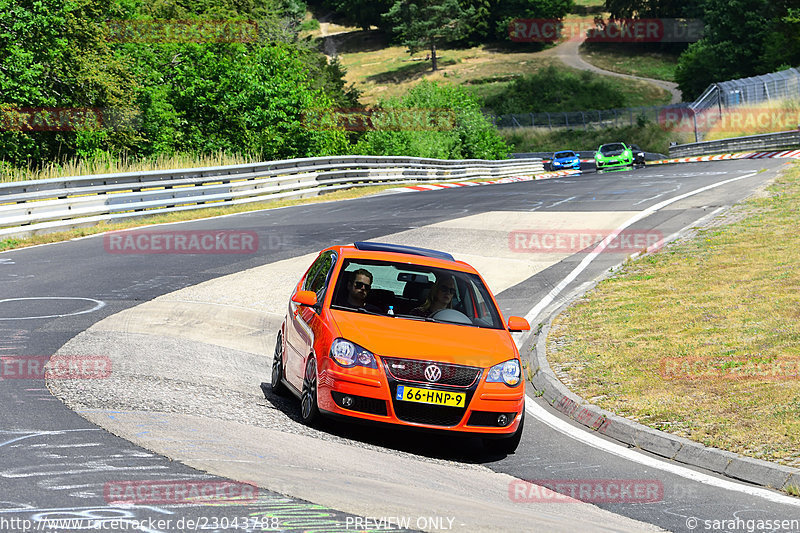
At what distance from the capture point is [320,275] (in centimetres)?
929

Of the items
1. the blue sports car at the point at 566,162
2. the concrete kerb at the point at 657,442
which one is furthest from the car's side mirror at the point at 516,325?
the blue sports car at the point at 566,162

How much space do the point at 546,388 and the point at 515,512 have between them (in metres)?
4.33

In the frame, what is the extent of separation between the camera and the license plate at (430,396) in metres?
7.55

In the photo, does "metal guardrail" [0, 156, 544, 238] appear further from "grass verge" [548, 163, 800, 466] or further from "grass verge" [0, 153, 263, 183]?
"grass verge" [548, 163, 800, 466]

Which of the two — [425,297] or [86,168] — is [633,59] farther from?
[425,297]

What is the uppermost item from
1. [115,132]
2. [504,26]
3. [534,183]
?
[504,26]

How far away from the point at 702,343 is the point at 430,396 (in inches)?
189

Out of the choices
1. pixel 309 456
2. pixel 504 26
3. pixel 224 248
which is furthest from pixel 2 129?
pixel 504 26

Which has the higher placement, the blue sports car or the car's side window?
the car's side window

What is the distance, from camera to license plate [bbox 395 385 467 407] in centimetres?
755

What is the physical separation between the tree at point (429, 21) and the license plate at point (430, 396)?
129m

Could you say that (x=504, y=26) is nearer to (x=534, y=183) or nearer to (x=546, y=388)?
(x=534, y=183)

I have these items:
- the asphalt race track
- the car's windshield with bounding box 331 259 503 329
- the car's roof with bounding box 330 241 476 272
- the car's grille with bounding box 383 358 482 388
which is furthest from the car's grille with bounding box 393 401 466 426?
the car's roof with bounding box 330 241 476 272

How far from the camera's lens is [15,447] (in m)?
6.34
